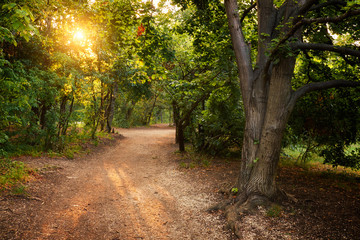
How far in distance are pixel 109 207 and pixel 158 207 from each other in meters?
→ 1.18

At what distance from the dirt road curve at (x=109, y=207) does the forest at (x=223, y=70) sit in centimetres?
77

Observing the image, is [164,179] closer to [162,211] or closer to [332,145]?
[162,211]

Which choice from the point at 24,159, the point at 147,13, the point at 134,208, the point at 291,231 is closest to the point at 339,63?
the point at 291,231

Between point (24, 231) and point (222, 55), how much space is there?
22.1 ft

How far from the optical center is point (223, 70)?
7.31 meters

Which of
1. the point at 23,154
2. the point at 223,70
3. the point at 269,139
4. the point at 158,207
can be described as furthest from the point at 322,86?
the point at 23,154

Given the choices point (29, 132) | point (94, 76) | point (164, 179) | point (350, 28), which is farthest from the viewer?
point (94, 76)

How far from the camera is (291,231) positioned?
11.4ft

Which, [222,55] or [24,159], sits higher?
[222,55]

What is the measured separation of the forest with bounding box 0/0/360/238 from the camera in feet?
13.9

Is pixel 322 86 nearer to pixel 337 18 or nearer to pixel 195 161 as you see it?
pixel 337 18

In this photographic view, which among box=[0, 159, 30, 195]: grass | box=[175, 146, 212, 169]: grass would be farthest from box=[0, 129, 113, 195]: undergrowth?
box=[175, 146, 212, 169]: grass

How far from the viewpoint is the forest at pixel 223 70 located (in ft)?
13.9

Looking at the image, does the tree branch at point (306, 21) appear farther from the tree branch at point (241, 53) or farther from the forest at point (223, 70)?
the tree branch at point (241, 53)
